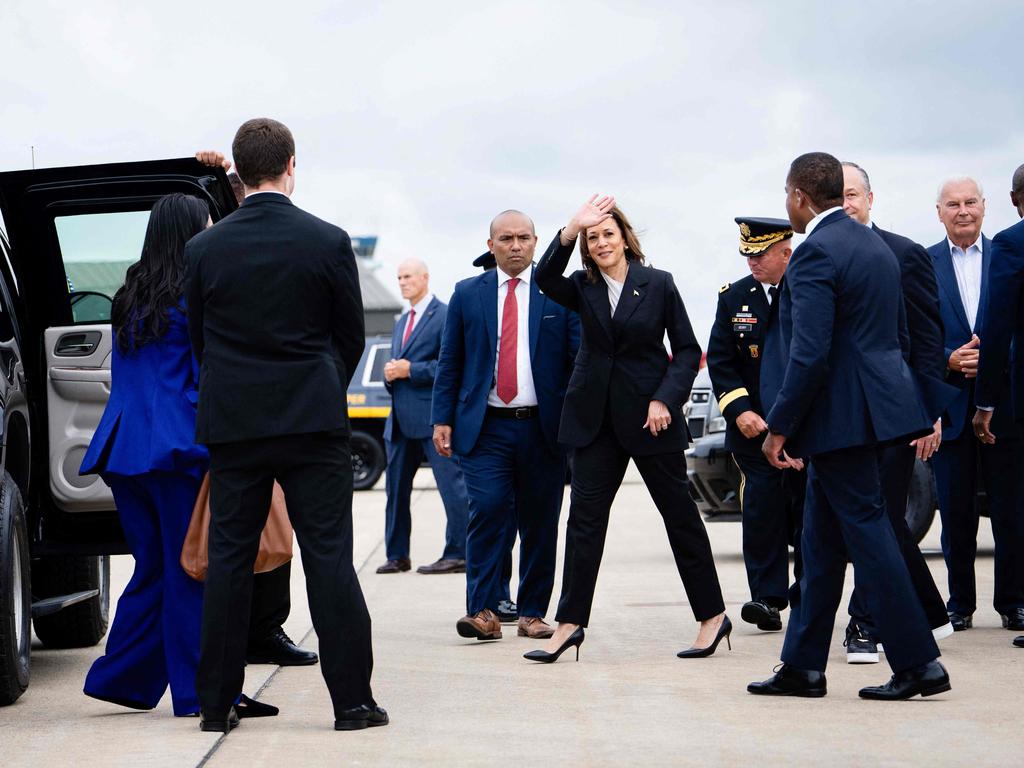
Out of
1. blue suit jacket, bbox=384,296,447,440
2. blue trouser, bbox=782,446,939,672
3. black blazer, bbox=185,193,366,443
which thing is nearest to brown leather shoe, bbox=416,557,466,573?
blue suit jacket, bbox=384,296,447,440

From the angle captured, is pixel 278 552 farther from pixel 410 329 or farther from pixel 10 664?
pixel 410 329

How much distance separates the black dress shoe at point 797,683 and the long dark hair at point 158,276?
Answer: 2442 millimetres

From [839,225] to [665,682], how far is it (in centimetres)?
184

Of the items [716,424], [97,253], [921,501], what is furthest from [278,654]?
[716,424]

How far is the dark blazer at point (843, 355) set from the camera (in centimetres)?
604

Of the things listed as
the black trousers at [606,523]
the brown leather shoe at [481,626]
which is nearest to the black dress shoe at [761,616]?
the black trousers at [606,523]

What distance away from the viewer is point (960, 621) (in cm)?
820

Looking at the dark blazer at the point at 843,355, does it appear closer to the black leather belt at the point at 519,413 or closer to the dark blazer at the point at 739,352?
the dark blazer at the point at 739,352

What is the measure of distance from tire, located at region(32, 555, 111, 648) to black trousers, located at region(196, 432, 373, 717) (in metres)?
2.43

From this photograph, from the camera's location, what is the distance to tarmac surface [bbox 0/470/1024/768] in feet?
17.0

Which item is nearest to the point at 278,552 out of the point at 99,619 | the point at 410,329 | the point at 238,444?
the point at 238,444

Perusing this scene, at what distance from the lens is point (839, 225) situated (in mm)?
6215

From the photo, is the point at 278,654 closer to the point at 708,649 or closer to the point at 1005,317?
the point at 708,649

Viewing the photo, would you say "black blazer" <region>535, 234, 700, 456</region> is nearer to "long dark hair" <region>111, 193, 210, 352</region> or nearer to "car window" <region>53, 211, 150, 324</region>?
"car window" <region>53, 211, 150, 324</region>
